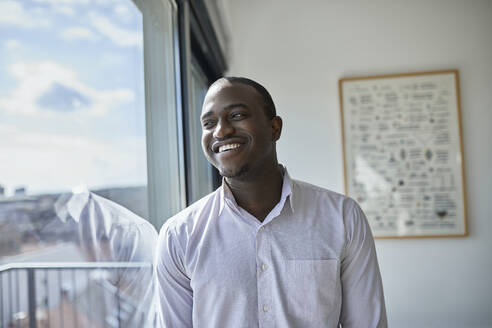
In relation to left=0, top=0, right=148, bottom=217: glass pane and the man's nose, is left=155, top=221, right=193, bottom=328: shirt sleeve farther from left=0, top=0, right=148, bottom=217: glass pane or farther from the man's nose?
the man's nose

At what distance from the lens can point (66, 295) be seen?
2.35 feet

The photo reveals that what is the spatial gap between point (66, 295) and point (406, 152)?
2447mm

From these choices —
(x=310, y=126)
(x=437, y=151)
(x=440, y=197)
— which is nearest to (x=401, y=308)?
(x=440, y=197)

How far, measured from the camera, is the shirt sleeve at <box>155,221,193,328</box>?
3.04 ft

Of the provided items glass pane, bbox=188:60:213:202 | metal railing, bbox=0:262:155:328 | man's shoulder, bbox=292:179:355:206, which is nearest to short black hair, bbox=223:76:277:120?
man's shoulder, bbox=292:179:355:206

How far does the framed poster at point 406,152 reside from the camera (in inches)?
102

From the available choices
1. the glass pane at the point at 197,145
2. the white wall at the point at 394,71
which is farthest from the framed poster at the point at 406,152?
the glass pane at the point at 197,145

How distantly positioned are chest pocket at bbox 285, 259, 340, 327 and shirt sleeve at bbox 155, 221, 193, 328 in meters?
0.26

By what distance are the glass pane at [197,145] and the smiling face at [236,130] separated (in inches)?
29.2

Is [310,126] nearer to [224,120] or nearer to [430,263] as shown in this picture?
[430,263]

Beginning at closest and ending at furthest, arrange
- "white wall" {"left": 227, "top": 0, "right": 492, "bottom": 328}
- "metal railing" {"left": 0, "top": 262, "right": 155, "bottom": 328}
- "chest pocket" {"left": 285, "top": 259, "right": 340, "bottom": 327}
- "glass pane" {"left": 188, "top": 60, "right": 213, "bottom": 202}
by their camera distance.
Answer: "metal railing" {"left": 0, "top": 262, "right": 155, "bottom": 328}
"chest pocket" {"left": 285, "top": 259, "right": 340, "bottom": 327}
"glass pane" {"left": 188, "top": 60, "right": 213, "bottom": 202}
"white wall" {"left": 227, "top": 0, "right": 492, "bottom": 328}

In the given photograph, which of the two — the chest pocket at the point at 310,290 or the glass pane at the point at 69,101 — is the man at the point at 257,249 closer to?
the chest pocket at the point at 310,290

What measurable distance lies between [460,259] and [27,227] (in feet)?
9.02

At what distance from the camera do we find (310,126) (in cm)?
274
